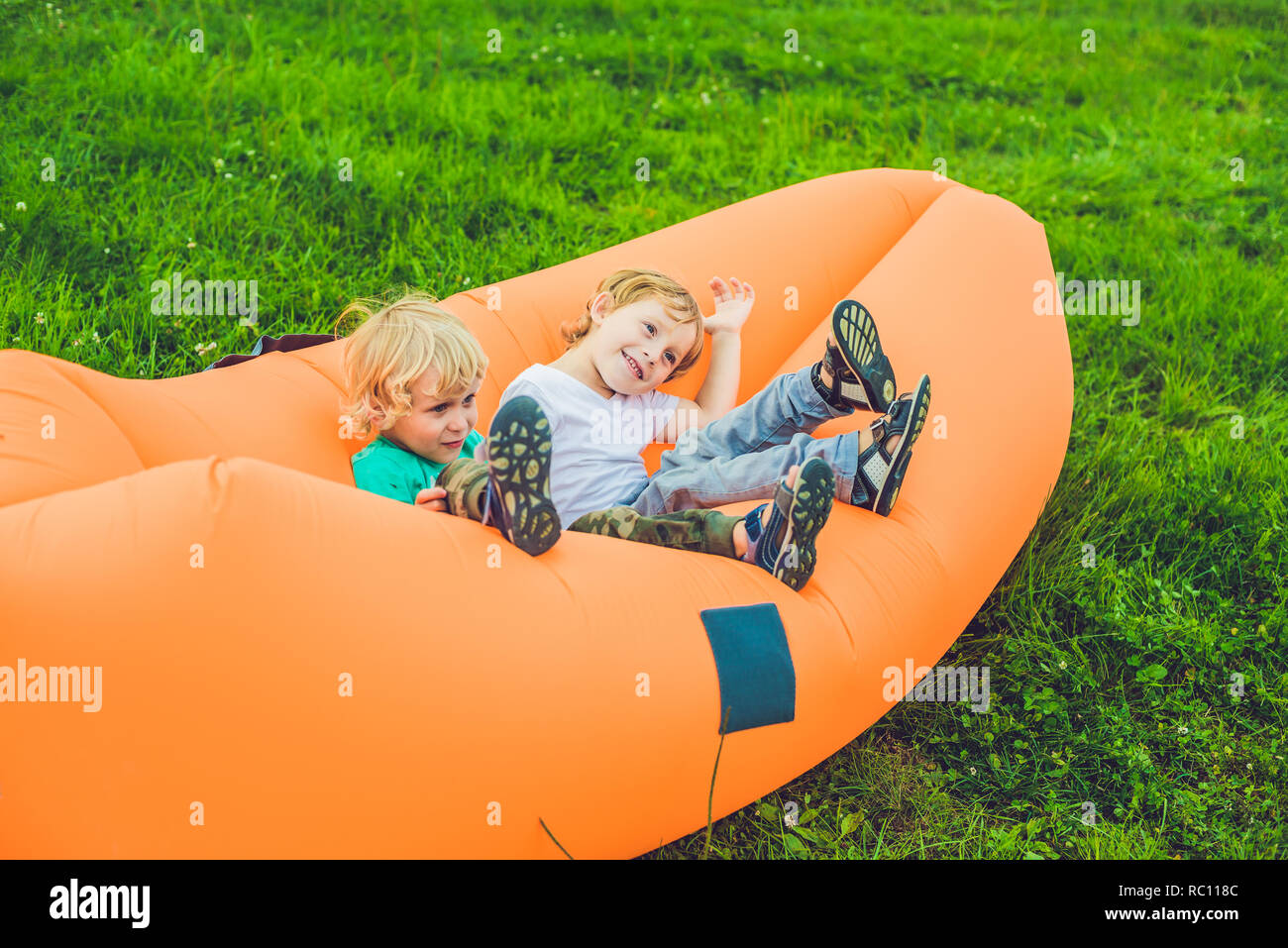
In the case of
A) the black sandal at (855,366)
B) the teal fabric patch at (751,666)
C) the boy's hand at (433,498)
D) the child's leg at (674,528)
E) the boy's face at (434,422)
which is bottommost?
the teal fabric patch at (751,666)

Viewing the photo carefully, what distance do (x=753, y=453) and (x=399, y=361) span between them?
33.7 inches

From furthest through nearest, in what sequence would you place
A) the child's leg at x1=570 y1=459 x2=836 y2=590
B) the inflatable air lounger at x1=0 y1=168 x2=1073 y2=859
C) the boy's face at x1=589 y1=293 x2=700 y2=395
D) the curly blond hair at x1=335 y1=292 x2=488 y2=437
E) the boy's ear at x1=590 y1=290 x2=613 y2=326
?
→ the boy's ear at x1=590 y1=290 x2=613 y2=326
the boy's face at x1=589 y1=293 x2=700 y2=395
the curly blond hair at x1=335 y1=292 x2=488 y2=437
the child's leg at x1=570 y1=459 x2=836 y2=590
the inflatable air lounger at x1=0 y1=168 x2=1073 y2=859

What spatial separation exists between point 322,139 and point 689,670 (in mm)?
3141

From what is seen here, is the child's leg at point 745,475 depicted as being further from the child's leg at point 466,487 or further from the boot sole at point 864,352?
the child's leg at point 466,487

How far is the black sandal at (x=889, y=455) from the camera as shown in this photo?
2436 millimetres

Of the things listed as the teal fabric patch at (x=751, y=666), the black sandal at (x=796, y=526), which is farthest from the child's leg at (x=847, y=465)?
the teal fabric patch at (x=751, y=666)

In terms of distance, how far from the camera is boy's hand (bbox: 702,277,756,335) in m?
3.05

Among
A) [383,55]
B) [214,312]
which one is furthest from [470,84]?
[214,312]

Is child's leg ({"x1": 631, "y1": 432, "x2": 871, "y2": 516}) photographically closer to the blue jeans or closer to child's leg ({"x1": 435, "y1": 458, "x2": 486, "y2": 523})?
the blue jeans

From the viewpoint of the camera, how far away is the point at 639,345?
2760 mm

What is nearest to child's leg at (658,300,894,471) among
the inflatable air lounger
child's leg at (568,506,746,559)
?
the inflatable air lounger

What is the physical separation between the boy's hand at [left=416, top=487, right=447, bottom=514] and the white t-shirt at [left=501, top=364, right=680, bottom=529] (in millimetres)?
470

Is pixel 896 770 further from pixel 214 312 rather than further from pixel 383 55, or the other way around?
pixel 383 55

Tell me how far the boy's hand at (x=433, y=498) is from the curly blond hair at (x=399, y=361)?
24 centimetres
